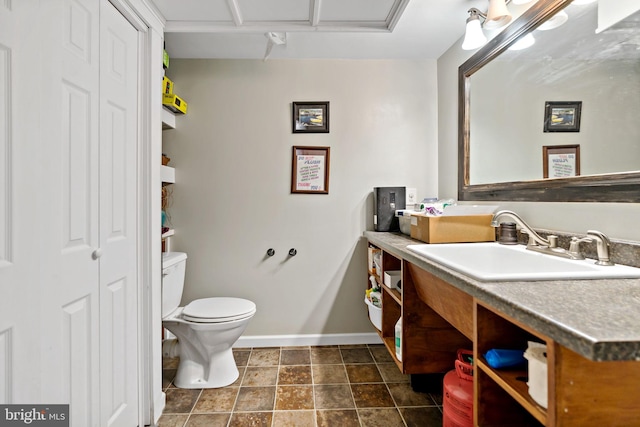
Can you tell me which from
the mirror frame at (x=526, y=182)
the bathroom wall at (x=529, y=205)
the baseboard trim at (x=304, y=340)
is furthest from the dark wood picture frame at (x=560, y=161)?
the baseboard trim at (x=304, y=340)

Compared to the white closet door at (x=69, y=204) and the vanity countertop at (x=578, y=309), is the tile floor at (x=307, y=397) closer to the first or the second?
the white closet door at (x=69, y=204)

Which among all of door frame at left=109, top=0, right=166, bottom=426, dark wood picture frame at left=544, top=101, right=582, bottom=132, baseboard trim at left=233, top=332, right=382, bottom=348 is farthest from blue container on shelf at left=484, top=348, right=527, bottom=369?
baseboard trim at left=233, top=332, right=382, bottom=348

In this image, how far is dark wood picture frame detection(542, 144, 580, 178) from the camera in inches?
49.5

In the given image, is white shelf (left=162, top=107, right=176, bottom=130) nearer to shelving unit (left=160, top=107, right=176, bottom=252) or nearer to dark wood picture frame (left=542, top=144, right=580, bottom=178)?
shelving unit (left=160, top=107, right=176, bottom=252)

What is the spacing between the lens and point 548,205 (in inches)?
55.9

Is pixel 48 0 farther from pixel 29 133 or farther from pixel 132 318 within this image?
pixel 132 318

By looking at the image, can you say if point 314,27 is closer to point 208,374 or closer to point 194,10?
point 194,10

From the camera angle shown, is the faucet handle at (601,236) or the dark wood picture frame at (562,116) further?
the dark wood picture frame at (562,116)

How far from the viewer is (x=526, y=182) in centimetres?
151

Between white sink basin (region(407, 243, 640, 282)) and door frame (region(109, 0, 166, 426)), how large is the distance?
128 centimetres

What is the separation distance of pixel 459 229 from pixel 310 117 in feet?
4.32

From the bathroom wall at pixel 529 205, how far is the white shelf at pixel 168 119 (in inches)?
76.7

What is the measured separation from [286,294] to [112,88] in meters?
1.67
